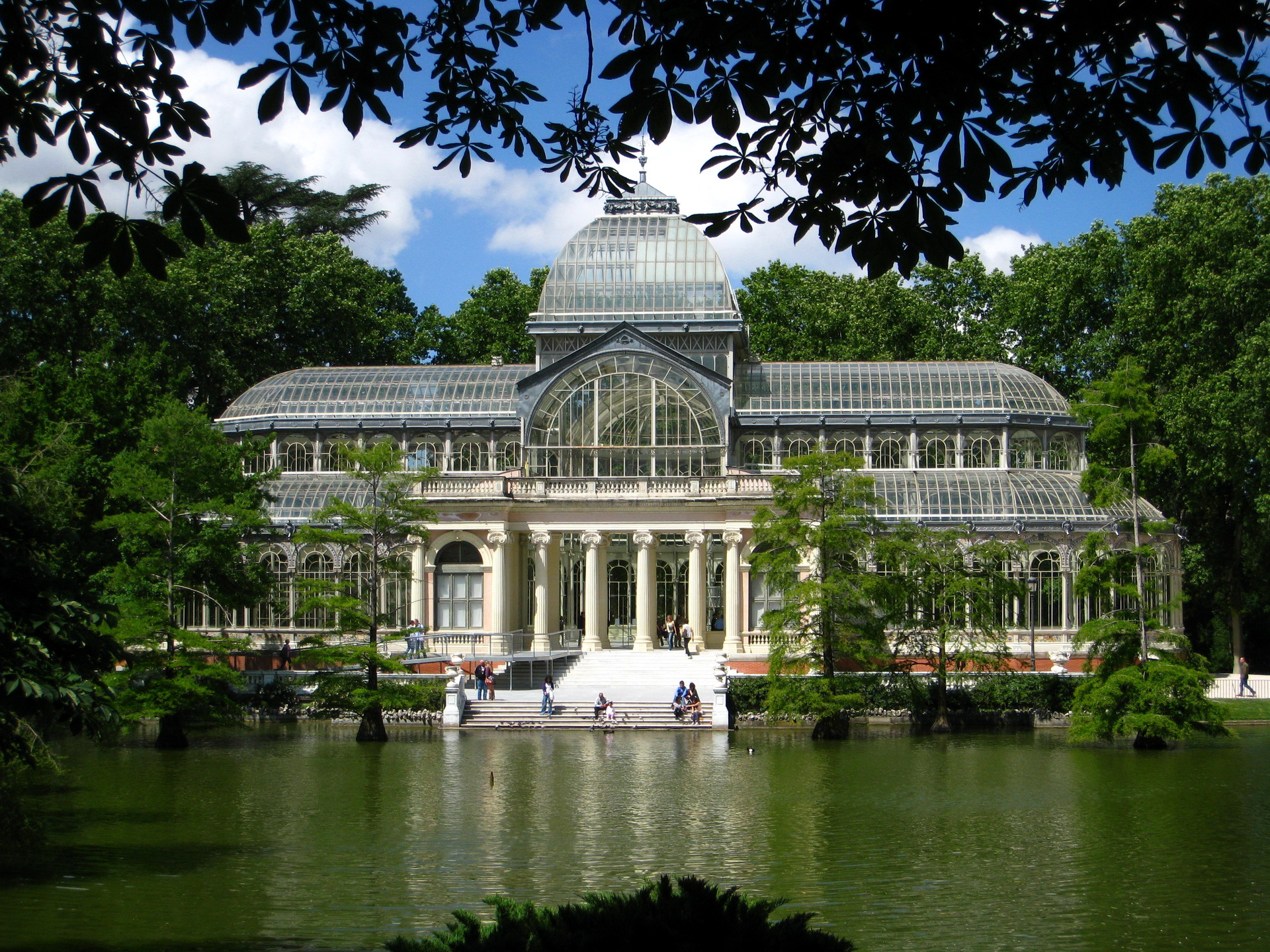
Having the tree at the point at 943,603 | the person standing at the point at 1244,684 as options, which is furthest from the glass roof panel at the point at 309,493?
the person standing at the point at 1244,684

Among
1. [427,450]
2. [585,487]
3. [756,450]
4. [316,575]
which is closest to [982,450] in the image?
[756,450]

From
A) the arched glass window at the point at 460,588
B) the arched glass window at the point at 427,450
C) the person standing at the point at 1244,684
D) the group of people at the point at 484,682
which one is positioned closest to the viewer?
the group of people at the point at 484,682

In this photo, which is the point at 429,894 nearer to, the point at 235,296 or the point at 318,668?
the point at 318,668

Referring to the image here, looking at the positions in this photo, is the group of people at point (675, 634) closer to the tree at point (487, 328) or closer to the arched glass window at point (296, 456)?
the arched glass window at point (296, 456)

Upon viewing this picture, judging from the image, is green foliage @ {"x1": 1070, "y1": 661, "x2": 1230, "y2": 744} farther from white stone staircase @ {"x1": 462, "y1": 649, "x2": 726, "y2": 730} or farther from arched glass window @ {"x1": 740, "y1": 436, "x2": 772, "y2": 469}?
arched glass window @ {"x1": 740, "y1": 436, "x2": 772, "y2": 469}

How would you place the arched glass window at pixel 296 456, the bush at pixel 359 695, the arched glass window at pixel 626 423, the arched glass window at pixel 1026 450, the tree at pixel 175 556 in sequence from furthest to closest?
the arched glass window at pixel 296 456 → the arched glass window at pixel 1026 450 → the arched glass window at pixel 626 423 → the bush at pixel 359 695 → the tree at pixel 175 556

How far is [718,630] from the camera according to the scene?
178 feet

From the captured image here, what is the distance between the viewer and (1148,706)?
35.5 m

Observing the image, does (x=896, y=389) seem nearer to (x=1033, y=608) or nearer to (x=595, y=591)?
(x=1033, y=608)

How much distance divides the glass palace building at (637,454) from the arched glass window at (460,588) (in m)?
0.08

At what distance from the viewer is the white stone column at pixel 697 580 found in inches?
1984

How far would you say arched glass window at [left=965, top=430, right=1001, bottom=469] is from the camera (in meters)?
54.1

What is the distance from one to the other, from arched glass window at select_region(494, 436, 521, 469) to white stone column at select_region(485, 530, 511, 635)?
4978 millimetres

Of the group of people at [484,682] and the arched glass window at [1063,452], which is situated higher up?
the arched glass window at [1063,452]
